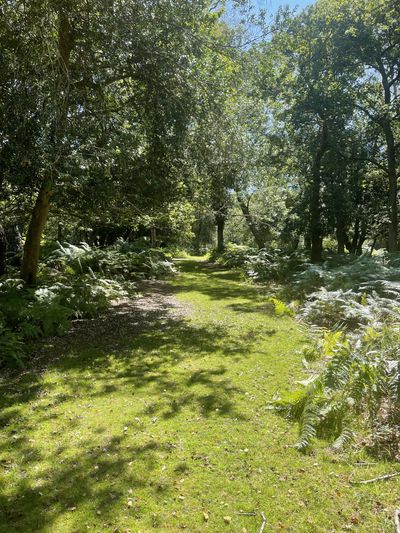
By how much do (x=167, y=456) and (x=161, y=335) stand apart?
4124 millimetres

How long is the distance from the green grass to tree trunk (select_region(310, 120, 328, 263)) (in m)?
10.8

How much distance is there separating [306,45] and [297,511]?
50.7 ft

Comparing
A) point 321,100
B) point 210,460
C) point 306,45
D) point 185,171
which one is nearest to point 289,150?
point 321,100

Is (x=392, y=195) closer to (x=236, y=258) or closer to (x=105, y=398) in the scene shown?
(x=236, y=258)

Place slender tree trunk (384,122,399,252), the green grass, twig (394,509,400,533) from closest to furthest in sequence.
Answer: twig (394,509,400,533), the green grass, slender tree trunk (384,122,399,252)

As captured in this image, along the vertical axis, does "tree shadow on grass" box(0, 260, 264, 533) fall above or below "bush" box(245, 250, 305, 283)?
below

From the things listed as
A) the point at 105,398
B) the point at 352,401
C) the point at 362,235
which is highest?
the point at 362,235

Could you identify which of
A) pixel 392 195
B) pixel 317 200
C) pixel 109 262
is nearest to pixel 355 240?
pixel 392 195

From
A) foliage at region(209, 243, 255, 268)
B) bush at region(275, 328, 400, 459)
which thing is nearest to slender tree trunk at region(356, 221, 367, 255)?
foliage at region(209, 243, 255, 268)

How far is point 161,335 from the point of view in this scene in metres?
7.71

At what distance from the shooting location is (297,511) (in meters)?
2.98

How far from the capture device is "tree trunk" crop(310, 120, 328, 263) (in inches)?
609

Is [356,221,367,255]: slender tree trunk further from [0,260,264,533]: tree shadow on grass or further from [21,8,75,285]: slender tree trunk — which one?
[21,8,75,285]: slender tree trunk

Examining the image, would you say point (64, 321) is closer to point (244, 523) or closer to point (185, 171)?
point (185, 171)
